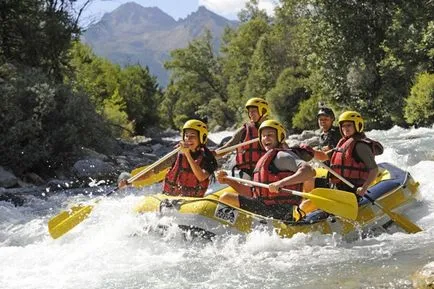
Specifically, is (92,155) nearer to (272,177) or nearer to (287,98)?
(272,177)

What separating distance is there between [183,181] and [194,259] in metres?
1.44

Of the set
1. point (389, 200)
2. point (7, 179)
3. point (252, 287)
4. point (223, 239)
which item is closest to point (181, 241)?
point (223, 239)

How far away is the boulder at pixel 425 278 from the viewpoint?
4.66 m

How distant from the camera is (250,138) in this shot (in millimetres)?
8617

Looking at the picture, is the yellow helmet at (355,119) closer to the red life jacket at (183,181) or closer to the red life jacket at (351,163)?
the red life jacket at (351,163)

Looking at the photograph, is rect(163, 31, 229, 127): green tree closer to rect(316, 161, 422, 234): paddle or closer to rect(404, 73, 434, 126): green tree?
rect(404, 73, 434, 126): green tree

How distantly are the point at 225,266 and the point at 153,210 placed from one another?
4.04 ft

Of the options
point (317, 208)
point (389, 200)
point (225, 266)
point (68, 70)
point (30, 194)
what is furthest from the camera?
point (68, 70)

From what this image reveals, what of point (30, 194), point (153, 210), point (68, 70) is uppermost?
point (68, 70)

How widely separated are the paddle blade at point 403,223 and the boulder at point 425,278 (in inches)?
99.0

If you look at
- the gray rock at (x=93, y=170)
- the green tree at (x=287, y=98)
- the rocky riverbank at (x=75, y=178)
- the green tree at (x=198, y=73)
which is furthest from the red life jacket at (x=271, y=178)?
the green tree at (x=198, y=73)

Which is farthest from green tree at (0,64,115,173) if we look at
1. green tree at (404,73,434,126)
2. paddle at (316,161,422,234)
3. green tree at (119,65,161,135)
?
green tree at (119,65,161,135)

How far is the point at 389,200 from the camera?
8.05m

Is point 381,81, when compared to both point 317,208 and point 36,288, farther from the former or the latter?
point 36,288
